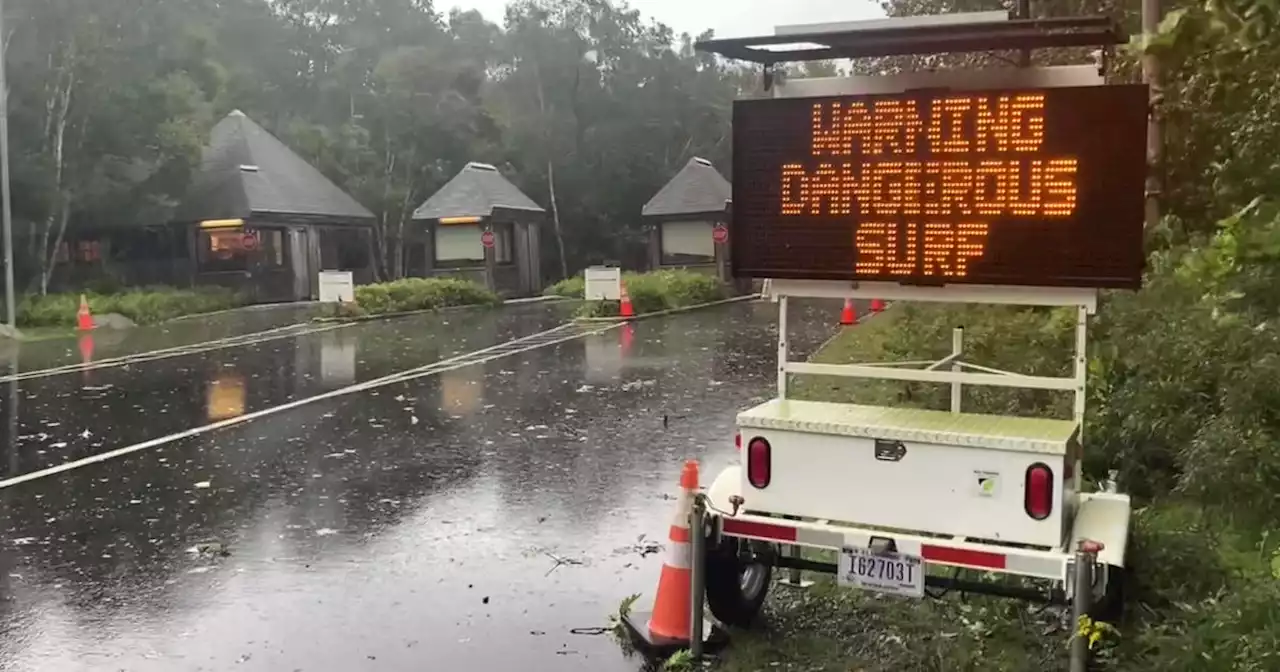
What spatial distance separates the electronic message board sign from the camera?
15.3 feet

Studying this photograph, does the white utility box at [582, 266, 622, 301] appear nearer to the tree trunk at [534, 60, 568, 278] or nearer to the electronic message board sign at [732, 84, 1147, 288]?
the electronic message board sign at [732, 84, 1147, 288]

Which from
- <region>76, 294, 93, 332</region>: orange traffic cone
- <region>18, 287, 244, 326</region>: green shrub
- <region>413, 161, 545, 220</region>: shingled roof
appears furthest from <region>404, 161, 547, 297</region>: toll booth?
<region>76, 294, 93, 332</region>: orange traffic cone

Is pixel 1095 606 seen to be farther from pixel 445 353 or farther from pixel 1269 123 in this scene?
pixel 445 353

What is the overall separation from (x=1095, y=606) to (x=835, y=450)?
129 centimetres

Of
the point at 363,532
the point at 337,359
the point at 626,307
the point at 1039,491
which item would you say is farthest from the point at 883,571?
the point at 626,307

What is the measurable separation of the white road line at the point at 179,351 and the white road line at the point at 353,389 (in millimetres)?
4777

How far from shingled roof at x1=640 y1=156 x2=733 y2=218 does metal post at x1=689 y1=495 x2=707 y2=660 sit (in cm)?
3553

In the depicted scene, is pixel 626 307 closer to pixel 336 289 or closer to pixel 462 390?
pixel 336 289

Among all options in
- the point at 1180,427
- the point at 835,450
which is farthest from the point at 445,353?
the point at 835,450

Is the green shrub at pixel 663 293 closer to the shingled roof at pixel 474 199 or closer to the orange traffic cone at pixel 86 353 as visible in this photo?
the orange traffic cone at pixel 86 353

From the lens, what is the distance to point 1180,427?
7.31 m

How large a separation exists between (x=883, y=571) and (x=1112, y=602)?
1.23 m

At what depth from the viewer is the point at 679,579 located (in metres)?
5.54

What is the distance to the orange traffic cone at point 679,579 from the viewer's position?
5512 millimetres
